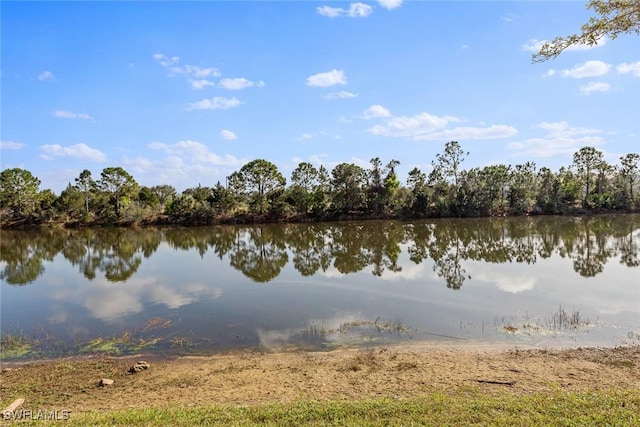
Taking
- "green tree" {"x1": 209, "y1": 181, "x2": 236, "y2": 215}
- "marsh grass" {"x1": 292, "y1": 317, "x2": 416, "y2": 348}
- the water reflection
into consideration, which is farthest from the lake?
"green tree" {"x1": 209, "y1": 181, "x2": 236, "y2": 215}

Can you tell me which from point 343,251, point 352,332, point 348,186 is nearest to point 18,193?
point 348,186

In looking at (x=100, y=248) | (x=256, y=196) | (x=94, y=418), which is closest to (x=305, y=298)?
(x=94, y=418)

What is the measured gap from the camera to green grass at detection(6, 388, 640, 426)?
15.4 ft

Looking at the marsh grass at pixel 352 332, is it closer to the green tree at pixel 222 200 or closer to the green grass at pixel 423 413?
the green grass at pixel 423 413

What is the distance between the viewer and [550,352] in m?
8.10

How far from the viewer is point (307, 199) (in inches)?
1993

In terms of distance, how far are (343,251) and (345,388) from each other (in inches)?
707

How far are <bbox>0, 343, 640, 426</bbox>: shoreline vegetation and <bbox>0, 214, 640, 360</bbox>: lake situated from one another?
1.20 meters

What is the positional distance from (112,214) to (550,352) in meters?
53.2

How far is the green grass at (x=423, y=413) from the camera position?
471 cm

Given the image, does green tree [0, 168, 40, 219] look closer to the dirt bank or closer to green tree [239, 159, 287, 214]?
green tree [239, 159, 287, 214]

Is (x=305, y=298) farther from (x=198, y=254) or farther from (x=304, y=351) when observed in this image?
(x=198, y=254)

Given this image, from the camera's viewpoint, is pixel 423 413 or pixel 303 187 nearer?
pixel 423 413

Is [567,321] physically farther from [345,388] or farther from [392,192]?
[392,192]
